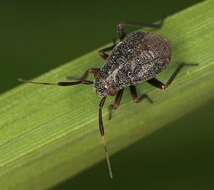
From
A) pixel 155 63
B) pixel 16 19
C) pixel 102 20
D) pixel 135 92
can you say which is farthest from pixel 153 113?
pixel 16 19

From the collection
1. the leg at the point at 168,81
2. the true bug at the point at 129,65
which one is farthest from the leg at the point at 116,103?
the leg at the point at 168,81

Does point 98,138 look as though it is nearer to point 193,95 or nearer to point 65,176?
point 65,176

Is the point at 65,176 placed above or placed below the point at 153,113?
below

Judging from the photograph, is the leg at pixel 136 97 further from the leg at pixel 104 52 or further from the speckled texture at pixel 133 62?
the leg at pixel 104 52

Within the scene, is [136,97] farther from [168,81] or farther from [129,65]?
[129,65]

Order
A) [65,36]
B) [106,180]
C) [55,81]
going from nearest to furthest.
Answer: [55,81]
[106,180]
[65,36]

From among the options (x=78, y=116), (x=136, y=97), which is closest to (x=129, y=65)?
(x=136, y=97)
